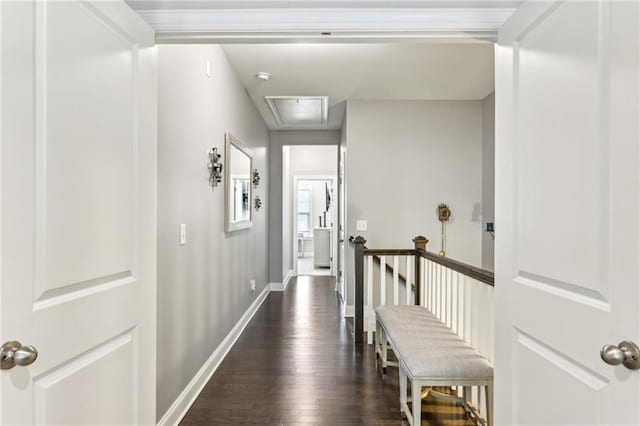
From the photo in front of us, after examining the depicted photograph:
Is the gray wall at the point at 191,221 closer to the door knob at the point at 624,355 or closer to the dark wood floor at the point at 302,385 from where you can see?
the dark wood floor at the point at 302,385

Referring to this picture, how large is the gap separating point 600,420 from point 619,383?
134 millimetres

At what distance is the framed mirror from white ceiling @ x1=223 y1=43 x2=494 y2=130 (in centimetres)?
74

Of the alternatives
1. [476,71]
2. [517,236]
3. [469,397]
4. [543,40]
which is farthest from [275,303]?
[543,40]

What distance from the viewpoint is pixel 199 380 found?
103 inches

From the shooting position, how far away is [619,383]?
2.91 ft

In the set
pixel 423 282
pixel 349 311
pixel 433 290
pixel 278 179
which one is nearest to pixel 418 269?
pixel 423 282

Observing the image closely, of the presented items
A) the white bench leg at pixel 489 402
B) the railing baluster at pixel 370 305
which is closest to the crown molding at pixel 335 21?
the white bench leg at pixel 489 402

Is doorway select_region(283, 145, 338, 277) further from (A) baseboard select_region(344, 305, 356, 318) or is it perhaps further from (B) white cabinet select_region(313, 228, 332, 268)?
(A) baseboard select_region(344, 305, 356, 318)

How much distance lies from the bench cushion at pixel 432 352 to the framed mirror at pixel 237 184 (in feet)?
5.64

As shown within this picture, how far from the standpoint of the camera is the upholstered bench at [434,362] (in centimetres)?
194

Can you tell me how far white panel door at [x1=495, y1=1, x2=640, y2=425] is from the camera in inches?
34.4

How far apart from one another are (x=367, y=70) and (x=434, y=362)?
9.10 ft

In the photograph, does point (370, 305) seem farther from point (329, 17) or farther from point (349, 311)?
point (329, 17)

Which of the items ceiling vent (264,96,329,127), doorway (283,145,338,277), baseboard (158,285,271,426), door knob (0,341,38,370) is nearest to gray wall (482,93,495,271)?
ceiling vent (264,96,329,127)
